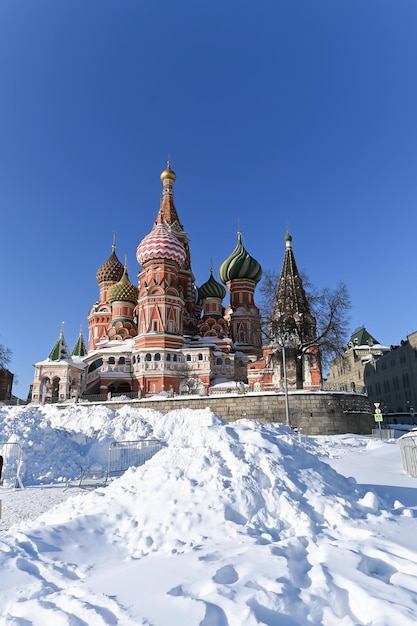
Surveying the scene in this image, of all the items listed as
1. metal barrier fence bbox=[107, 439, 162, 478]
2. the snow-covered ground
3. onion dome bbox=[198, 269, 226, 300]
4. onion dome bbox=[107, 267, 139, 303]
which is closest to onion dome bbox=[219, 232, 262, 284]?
onion dome bbox=[198, 269, 226, 300]

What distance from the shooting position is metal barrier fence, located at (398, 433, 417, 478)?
37.7 ft

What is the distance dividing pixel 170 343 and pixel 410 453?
30.3m

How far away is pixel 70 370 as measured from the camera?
4075 centimetres

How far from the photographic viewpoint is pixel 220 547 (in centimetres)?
525

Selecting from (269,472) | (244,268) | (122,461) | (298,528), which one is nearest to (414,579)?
(298,528)

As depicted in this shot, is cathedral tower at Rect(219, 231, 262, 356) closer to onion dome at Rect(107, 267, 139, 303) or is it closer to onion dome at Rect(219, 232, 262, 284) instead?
onion dome at Rect(219, 232, 262, 284)

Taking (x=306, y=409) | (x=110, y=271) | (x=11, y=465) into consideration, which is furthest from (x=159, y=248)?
(x=11, y=465)

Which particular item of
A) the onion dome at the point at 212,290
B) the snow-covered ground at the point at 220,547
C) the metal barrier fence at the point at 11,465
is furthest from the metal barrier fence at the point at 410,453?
the onion dome at the point at 212,290

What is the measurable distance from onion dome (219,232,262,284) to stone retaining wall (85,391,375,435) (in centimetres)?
2693

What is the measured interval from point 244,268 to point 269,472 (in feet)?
154

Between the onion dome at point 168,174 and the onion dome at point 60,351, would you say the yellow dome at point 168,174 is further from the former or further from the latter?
the onion dome at point 60,351

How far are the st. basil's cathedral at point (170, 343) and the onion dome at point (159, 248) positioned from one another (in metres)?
0.11

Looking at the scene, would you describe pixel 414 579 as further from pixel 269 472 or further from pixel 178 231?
pixel 178 231

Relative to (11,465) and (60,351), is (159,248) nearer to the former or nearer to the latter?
(60,351)
